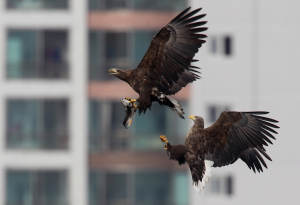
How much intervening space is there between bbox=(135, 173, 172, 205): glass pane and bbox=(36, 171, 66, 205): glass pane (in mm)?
3571

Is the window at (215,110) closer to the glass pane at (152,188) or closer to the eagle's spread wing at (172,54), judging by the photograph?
the glass pane at (152,188)

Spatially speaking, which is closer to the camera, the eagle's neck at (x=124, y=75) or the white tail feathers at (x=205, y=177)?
the eagle's neck at (x=124, y=75)

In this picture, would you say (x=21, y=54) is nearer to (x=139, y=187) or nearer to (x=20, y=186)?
(x=20, y=186)

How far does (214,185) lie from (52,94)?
879cm

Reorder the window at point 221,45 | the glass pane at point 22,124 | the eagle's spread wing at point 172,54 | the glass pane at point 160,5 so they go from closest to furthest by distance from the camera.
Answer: the eagle's spread wing at point 172,54 → the glass pane at point 160,5 → the window at point 221,45 → the glass pane at point 22,124

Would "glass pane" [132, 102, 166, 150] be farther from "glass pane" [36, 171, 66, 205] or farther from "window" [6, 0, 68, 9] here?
"window" [6, 0, 68, 9]

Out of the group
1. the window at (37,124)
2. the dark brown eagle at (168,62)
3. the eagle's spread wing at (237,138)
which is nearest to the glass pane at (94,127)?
the window at (37,124)

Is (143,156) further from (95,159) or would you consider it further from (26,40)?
(26,40)

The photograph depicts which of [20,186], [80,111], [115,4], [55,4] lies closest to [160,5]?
[115,4]

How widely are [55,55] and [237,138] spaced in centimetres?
2029

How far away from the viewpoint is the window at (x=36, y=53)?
103 ft

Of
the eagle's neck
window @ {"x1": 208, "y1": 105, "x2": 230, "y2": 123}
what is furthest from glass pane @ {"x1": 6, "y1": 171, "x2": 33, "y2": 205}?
the eagle's neck

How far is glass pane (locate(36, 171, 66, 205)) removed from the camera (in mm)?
31844

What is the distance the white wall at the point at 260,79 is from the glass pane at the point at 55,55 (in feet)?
20.4
